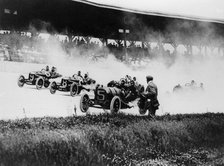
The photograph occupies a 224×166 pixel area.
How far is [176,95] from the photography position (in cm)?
1430

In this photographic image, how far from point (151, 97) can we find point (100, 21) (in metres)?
3.32

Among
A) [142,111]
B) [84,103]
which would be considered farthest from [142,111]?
[84,103]

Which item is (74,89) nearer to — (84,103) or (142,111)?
(84,103)

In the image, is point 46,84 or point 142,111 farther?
point 142,111

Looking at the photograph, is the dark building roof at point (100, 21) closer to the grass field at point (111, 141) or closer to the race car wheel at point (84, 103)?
the race car wheel at point (84, 103)

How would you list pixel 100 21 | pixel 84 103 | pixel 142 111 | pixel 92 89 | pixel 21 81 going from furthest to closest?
pixel 100 21, pixel 142 111, pixel 92 89, pixel 84 103, pixel 21 81

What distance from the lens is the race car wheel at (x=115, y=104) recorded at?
12195 mm

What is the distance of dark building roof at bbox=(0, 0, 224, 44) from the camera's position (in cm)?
1152

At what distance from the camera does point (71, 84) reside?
476 inches

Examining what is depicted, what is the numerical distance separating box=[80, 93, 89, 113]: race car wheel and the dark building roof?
232 centimetres

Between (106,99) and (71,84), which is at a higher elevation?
(71,84)

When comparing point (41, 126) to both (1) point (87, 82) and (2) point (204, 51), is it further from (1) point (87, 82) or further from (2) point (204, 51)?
(2) point (204, 51)

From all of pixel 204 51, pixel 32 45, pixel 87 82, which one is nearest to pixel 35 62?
pixel 32 45

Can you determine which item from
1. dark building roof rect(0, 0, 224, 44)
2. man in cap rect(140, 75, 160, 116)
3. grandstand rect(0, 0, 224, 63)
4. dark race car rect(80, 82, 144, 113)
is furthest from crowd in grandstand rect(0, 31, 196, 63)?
dark race car rect(80, 82, 144, 113)
